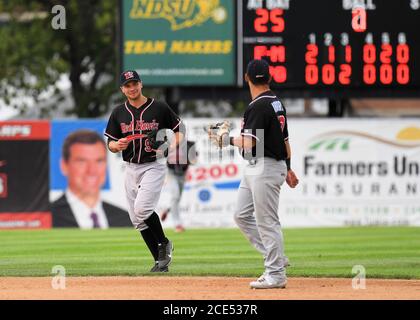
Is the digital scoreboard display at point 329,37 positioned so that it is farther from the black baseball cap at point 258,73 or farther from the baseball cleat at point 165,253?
the black baseball cap at point 258,73

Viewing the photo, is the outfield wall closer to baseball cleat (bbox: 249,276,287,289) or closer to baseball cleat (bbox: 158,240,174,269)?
baseball cleat (bbox: 158,240,174,269)

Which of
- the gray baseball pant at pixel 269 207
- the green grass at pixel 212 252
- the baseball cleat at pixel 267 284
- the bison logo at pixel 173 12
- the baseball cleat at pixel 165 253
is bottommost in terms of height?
the green grass at pixel 212 252

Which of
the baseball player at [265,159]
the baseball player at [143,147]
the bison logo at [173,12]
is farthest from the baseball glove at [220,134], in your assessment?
the bison logo at [173,12]

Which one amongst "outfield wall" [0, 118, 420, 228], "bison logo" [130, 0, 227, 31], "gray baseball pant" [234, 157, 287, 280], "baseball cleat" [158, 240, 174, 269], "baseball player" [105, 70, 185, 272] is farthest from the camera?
"outfield wall" [0, 118, 420, 228]

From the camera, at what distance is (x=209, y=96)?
65.8 feet

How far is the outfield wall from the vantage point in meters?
20.8

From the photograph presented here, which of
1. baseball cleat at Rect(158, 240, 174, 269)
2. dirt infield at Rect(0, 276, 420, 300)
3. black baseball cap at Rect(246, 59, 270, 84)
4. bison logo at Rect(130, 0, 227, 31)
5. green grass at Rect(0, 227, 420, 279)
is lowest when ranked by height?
green grass at Rect(0, 227, 420, 279)

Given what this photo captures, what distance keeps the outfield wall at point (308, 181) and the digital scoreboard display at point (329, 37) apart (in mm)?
2090

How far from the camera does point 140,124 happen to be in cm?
1070

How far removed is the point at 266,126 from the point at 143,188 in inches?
69.4

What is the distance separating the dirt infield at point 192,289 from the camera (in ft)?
29.4

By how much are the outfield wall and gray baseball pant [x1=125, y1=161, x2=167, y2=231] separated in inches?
390

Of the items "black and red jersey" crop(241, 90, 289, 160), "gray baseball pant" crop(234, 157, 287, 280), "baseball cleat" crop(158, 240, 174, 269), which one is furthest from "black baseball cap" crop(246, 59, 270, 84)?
"baseball cleat" crop(158, 240, 174, 269)
